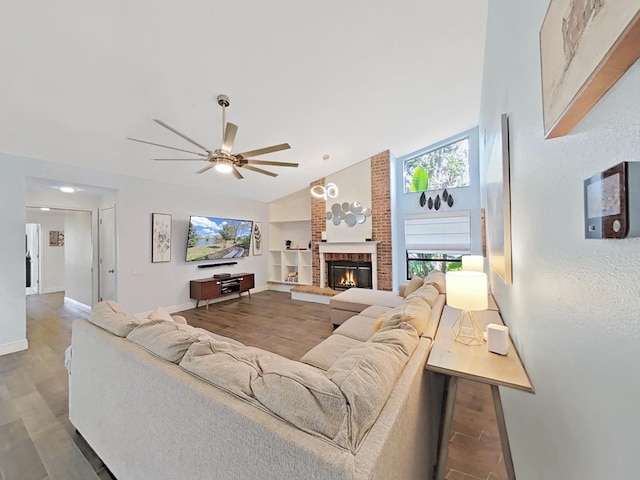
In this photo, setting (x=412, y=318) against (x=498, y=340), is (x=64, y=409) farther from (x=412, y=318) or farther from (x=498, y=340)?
(x=498, y=340)

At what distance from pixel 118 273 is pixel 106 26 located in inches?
142

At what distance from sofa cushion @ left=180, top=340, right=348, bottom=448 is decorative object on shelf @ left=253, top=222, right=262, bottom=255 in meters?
5.82

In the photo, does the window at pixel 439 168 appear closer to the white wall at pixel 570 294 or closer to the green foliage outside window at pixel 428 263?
the green foliage outside window at pixel 428 263

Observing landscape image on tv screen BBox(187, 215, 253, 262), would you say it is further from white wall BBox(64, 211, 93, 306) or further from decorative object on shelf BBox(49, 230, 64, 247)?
decorative object on shelf BBox(49, 230, 64, 247)

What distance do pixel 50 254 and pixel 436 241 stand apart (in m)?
10.2

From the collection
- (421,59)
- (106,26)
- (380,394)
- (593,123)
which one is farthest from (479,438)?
(106,26)

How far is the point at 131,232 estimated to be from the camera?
14.8ft

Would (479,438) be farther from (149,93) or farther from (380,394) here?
(149,93)

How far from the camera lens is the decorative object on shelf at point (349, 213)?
601cm

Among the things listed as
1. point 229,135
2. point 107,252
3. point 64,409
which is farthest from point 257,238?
point 64,409

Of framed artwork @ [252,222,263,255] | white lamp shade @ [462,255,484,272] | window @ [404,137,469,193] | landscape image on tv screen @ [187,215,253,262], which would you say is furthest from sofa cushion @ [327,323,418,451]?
framed artwork @ [252,222,263,255]

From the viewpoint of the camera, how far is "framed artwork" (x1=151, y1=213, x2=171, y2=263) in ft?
15.8

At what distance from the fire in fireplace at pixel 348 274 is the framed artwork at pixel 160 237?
3.52m

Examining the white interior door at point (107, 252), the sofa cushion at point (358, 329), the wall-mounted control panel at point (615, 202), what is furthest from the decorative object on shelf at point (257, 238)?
the wall-mounted control panel at point (615, 202)
